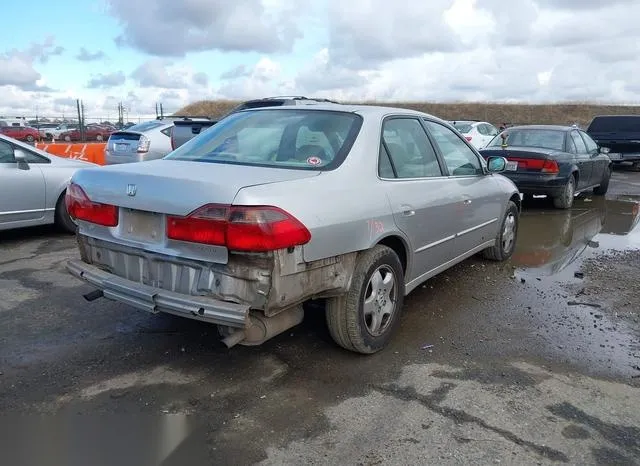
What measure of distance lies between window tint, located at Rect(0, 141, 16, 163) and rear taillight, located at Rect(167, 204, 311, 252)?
16.4ft

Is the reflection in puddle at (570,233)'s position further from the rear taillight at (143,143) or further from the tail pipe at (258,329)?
the rear taillight at (143,143)

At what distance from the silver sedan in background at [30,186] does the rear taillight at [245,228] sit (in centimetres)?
483

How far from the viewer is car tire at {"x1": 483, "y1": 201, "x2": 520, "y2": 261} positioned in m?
6.13

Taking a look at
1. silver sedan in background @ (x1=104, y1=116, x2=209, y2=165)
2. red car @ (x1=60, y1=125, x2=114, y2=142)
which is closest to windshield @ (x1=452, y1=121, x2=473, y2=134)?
silver sedan in background @ (x1=104, y1=116, x2=209, y2=165)

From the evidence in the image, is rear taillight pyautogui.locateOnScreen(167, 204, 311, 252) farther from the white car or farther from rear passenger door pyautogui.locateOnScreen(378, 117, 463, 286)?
the white car

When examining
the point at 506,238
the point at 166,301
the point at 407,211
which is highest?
the point at 407,211

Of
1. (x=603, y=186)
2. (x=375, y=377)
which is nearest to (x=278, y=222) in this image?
(x=375, y=377)

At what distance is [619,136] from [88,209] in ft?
59.9

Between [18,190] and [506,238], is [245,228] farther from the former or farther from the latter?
[18,190]

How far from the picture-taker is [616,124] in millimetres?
18203

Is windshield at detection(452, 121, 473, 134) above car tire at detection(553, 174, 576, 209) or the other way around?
above

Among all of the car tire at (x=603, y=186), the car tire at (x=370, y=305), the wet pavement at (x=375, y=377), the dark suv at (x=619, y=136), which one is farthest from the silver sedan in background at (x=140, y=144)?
the dark suv at (x=619, y=136)

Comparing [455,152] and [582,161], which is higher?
[455,152]

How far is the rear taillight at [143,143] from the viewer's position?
11.5 metres
